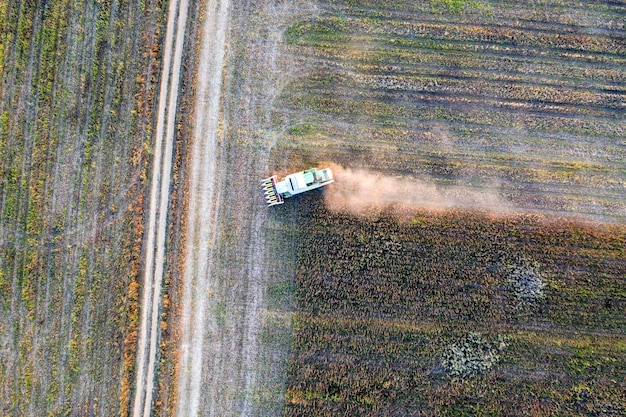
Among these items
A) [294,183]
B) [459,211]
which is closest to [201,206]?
[294,183]

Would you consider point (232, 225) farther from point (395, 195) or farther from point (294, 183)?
point (395, 195)

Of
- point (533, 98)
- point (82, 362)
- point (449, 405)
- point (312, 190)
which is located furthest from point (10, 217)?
point (533, 98)

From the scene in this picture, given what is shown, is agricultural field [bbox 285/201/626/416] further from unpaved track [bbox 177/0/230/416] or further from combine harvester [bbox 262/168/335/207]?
unpaved track [bbox 177/0/230/416]

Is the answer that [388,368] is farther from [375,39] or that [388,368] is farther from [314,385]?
[375,39]

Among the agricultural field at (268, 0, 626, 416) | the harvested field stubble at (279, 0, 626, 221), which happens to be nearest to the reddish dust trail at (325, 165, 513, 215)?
the agricultural field at (268, 0, 626, 416)

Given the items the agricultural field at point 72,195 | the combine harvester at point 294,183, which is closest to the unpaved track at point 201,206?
the agricultural field at point 72,195
